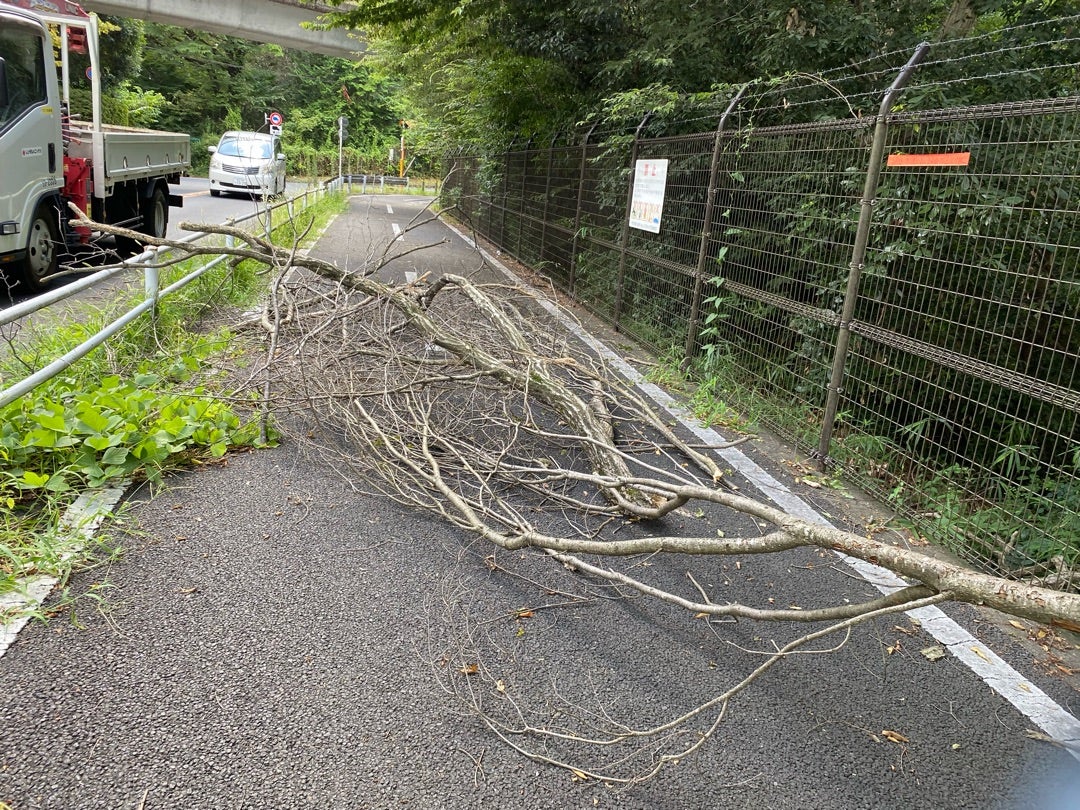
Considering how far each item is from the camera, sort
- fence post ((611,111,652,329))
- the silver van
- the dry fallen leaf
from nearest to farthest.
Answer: the dry fallen leaf < fence post ((611,111,652,329)) < the silver van

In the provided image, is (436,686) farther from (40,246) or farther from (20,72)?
(20,72)

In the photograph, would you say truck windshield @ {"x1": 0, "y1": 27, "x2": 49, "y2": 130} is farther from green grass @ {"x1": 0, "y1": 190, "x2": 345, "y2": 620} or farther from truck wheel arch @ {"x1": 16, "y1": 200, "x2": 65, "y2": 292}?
green grass @ {"x1": 0, "y1": 190, "x2": 345, "y2": 620}

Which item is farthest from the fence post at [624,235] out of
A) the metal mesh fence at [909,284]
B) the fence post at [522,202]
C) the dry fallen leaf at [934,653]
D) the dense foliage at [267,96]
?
the dense foliage at [267,96]

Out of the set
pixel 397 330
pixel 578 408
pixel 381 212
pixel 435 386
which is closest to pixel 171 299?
pixel 397 330

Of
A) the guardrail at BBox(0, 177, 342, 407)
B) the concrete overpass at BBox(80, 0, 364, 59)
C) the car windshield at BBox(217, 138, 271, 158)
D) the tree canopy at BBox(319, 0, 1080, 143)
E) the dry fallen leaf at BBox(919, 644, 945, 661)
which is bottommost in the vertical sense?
the dry fallen leaf at BBox(919, 644, 945, 661)

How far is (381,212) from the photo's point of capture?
24.9 meters

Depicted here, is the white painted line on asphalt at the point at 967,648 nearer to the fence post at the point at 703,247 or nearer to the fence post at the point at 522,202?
the fence post at the point at 703,247

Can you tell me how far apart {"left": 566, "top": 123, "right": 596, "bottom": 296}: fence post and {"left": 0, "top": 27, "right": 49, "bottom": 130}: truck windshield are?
657 centimetres

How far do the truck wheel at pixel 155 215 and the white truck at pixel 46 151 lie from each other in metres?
0.90

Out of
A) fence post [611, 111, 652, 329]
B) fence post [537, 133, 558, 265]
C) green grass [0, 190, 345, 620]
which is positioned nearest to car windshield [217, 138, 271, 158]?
fence post [537, 133, 558, 265]

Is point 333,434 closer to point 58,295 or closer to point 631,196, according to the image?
point 58,295

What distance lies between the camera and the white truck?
311 inches

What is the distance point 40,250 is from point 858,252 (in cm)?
857

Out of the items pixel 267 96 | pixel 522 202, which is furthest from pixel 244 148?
pixel 267 96
